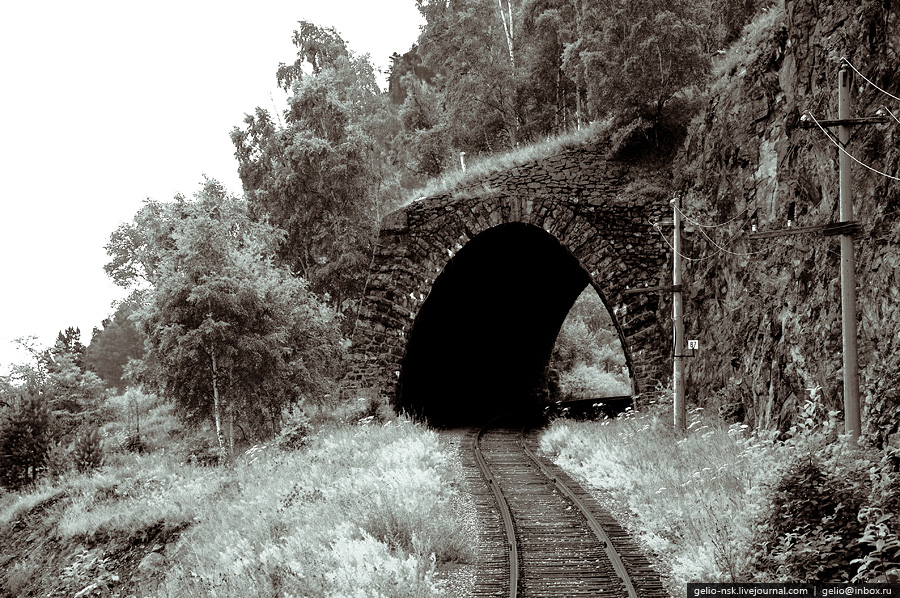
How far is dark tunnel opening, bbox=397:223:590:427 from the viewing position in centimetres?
2041

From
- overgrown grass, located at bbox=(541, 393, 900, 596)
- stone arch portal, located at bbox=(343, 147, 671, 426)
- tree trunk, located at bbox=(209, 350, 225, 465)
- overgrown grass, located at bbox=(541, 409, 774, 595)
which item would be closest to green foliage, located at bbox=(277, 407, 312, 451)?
stone arch portal, located at bbox=(343, 147, 671, 426)

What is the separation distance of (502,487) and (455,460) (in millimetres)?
2525

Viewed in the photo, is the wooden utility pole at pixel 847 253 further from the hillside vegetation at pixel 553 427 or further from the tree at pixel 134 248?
the tree at pixel 134 248

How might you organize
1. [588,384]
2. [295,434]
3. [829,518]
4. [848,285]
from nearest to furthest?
[829,518] < [848,285] < [295,434] < [588,384]

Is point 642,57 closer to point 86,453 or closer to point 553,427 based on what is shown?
point 553,427

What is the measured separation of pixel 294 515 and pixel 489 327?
16.8 metres

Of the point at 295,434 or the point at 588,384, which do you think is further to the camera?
the point at 588,384

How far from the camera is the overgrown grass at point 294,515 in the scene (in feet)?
25.2

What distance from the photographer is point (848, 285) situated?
8.12 metres

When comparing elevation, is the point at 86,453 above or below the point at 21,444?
below

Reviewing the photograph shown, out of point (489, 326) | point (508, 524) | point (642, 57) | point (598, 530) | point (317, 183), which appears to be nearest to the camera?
point (598, 530)

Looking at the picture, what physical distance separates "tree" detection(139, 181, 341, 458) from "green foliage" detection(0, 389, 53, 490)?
5.51 metres

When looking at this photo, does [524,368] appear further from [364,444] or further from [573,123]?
[364,444]

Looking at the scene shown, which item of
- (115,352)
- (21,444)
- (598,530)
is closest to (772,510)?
(598,530)
